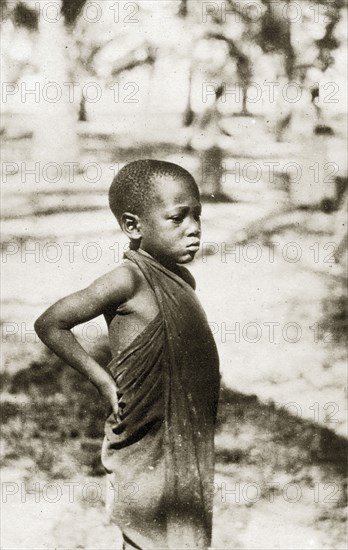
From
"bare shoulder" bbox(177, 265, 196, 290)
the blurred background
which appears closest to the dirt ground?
the blurred background

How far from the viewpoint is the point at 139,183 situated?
7.41 ft

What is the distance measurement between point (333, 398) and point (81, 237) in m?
0.84

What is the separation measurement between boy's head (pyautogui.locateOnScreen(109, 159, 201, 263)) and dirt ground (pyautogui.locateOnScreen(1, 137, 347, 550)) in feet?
1.31

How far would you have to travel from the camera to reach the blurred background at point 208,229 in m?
2.67

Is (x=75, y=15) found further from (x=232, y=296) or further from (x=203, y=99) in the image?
(x=232, y=296)

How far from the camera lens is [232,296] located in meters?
2.71

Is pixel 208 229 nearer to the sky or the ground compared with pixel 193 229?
nearer to the ground

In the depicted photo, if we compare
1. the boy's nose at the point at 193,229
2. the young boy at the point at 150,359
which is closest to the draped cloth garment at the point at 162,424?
the young boy at the point at 150,359

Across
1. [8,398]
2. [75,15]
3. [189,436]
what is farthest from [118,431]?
[75,15]

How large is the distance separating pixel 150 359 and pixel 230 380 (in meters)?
0.56

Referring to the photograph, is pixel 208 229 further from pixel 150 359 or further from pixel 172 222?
pixel 150 359

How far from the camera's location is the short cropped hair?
2.25 meters

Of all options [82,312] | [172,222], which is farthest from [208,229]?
[82,312]

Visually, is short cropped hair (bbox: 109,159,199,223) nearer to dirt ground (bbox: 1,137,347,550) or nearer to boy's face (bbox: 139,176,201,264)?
boy's face (bbox: 139,176,201,264)
